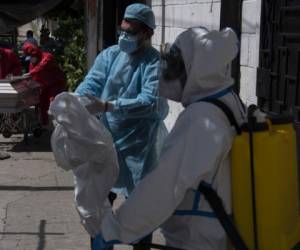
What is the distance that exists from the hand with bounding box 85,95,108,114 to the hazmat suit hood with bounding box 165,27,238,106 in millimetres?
966

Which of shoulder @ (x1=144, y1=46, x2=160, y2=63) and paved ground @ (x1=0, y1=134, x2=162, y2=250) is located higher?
shoulder @ (x1=144, y1=46, x2=160, y2=63)

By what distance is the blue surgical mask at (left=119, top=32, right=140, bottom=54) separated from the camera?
4125mm

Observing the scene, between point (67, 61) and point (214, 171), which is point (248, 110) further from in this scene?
point (67, 61)

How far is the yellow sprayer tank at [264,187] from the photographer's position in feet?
8.04

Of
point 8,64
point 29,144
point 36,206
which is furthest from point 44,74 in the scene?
point 36,206

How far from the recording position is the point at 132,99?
4062mm

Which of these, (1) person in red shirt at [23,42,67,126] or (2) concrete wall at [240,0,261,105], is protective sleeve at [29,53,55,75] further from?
(2) concrete wall at [240,0,261,105]

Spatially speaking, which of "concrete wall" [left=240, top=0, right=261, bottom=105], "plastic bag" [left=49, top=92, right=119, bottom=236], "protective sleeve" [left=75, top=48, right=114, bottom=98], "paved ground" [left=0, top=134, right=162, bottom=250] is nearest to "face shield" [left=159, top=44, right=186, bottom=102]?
"plastic bag" [left=49, top=92, right=119, bottom=236]

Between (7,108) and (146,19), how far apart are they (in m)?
5.54

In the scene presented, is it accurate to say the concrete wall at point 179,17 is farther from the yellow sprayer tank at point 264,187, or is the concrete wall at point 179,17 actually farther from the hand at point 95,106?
the yellow sprayer tank at point 264,187

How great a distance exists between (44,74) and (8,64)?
0.73m

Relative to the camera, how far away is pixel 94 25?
13.7 m

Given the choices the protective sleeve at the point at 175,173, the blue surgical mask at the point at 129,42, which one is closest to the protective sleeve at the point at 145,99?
the blue surgical mask at the point at 129,42

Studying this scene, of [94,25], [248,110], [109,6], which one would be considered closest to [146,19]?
[248,110]
